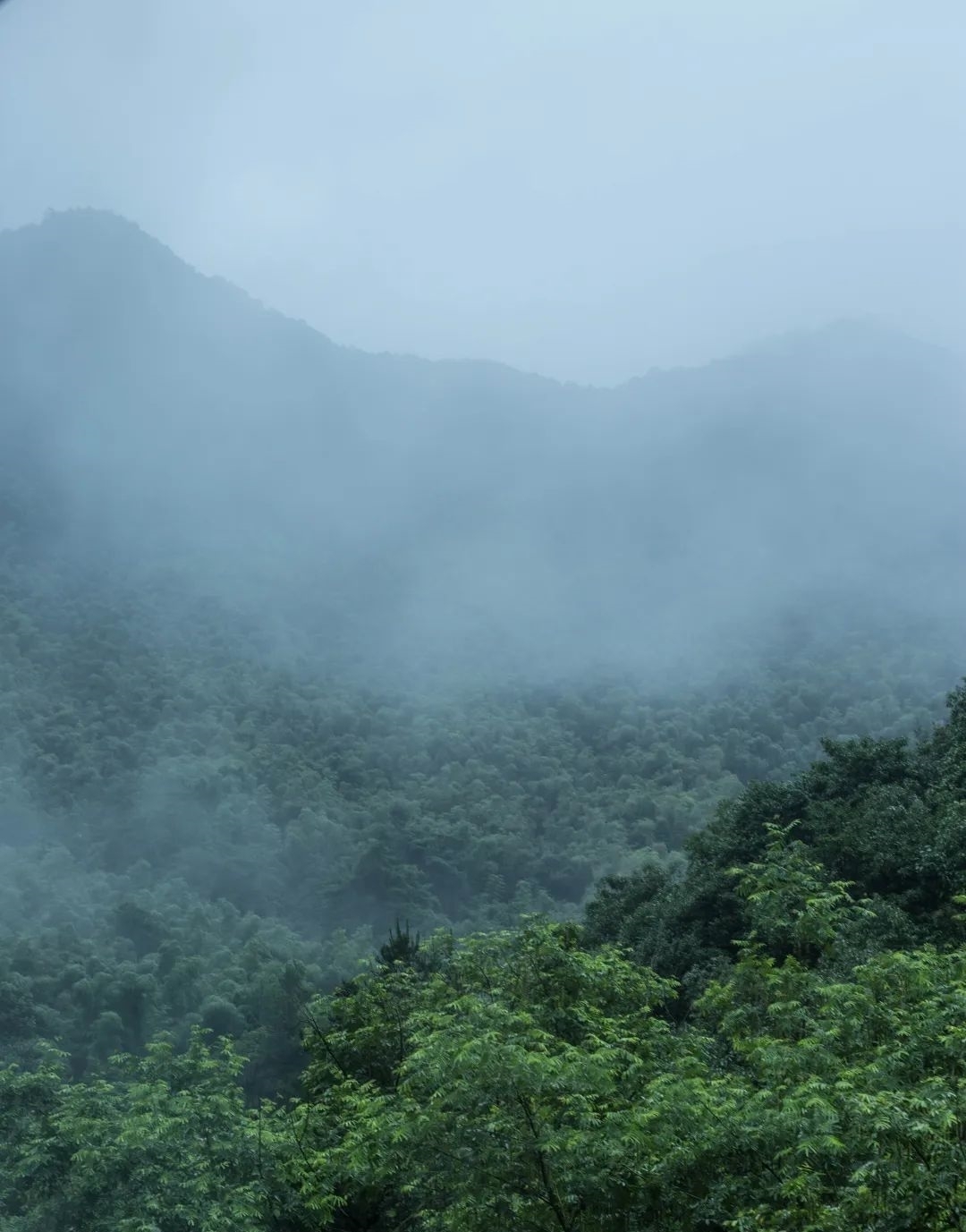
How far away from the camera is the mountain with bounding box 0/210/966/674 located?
104812 mm

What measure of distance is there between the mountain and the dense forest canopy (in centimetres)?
57

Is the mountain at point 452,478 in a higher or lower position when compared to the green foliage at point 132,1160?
higher

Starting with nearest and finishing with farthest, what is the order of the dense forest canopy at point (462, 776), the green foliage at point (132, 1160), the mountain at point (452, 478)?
the dense forest canopy at point (462, 776) < the green foliage at point (132, 1160) < the mountain at point (452, 478)

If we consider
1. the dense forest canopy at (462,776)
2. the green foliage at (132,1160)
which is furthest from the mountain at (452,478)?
the green foliage at (132,1160)

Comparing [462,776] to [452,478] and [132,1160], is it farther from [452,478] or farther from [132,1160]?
[132,1160]

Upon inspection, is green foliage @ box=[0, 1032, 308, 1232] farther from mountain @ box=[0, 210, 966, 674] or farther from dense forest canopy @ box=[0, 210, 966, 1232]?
mountain @ box=[0, 210, 966, 674]

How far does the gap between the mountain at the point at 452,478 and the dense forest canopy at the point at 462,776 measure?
0.57m

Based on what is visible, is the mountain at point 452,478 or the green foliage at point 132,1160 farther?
the mountain at point 452,478

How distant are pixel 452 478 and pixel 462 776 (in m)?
61.1

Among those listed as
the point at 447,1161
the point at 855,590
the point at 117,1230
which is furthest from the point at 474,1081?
the point at 855,590

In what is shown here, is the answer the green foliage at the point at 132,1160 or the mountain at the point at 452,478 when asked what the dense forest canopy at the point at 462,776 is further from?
the mountain at the point at 452,478

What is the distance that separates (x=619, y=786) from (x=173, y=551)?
53609mm

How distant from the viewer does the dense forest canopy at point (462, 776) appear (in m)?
8.12

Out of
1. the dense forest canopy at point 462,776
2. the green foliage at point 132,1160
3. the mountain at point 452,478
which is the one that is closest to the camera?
the dense forest canopy at point 462,776
